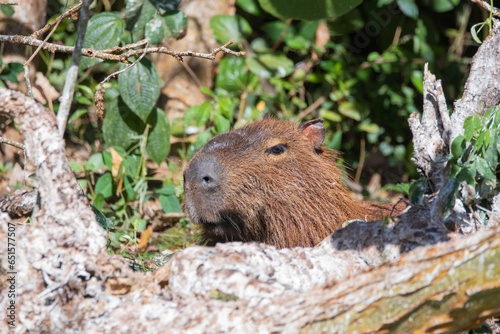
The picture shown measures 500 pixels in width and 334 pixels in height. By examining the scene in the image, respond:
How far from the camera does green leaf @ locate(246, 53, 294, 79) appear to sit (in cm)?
494

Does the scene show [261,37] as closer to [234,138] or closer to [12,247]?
[234,138]

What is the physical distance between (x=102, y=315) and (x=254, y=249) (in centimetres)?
55

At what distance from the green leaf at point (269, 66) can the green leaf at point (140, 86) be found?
4.45 ft

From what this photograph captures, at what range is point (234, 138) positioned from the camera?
9.70ft

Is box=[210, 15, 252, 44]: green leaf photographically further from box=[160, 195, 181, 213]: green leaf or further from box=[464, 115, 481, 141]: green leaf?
box=[464, 115, 481, 141]: green leaf

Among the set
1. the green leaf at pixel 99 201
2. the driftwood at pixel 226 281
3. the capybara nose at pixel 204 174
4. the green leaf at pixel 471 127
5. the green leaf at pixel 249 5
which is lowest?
the green leaf at pixel 99 201

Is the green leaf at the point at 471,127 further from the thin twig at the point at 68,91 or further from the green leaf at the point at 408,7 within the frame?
the green leaf at the point at 408,7

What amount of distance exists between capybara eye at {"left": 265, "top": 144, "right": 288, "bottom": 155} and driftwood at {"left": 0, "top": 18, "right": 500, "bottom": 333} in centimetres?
101

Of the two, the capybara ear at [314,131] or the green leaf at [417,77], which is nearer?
the capybara ear at [314,131]

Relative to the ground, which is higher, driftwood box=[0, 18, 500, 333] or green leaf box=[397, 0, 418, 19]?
green leaf box=[397, 0, 418, 19]

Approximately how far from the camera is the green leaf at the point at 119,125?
4059mm

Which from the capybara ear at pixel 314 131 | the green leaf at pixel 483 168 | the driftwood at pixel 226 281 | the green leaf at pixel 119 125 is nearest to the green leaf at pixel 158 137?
the green leaf at pixel 119 125

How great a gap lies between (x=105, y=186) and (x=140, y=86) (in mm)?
800

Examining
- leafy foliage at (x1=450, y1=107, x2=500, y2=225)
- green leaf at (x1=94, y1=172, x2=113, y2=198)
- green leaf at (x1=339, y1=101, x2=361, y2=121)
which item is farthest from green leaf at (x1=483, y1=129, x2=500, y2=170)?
green leaf at (x1=339, y1=101, x2=361, y2=121)
